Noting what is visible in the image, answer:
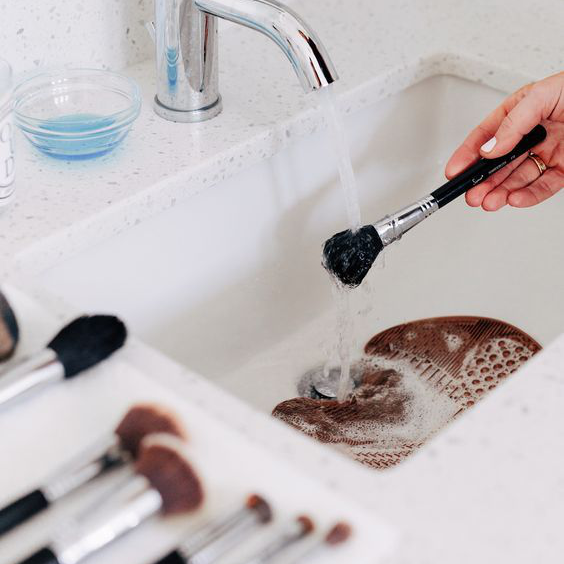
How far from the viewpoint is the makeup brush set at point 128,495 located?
0.39 meters

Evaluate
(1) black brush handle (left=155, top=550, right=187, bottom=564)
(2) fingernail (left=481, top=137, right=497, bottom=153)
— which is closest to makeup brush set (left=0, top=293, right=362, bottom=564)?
(1) black brush handle (left=155, top=550, right=187, bottom=564)

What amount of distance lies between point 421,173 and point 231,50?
0.77ft

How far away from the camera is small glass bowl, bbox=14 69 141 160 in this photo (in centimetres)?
70

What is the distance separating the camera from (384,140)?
3.04 ft

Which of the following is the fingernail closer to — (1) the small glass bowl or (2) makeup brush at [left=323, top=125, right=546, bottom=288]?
(2) makeup brush at [left=323, top=125, right=546, bottom=288]

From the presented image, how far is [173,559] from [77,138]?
0.40 m

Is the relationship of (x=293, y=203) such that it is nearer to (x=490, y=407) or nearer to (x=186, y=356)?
(x=186, y=356)

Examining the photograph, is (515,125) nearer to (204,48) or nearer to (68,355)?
(204,48)

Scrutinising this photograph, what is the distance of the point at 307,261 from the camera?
0.88m

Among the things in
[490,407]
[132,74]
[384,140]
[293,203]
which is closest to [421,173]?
[384,140]

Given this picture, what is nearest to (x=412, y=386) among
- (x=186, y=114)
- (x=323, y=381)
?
(x=323, y=381)

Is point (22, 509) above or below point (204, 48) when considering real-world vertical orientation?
below

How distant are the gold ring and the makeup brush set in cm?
49

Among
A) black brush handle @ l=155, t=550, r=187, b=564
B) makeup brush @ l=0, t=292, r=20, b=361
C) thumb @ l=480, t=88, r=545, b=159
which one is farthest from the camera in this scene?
thumb @ l=480, t=88, r=545, b=159
